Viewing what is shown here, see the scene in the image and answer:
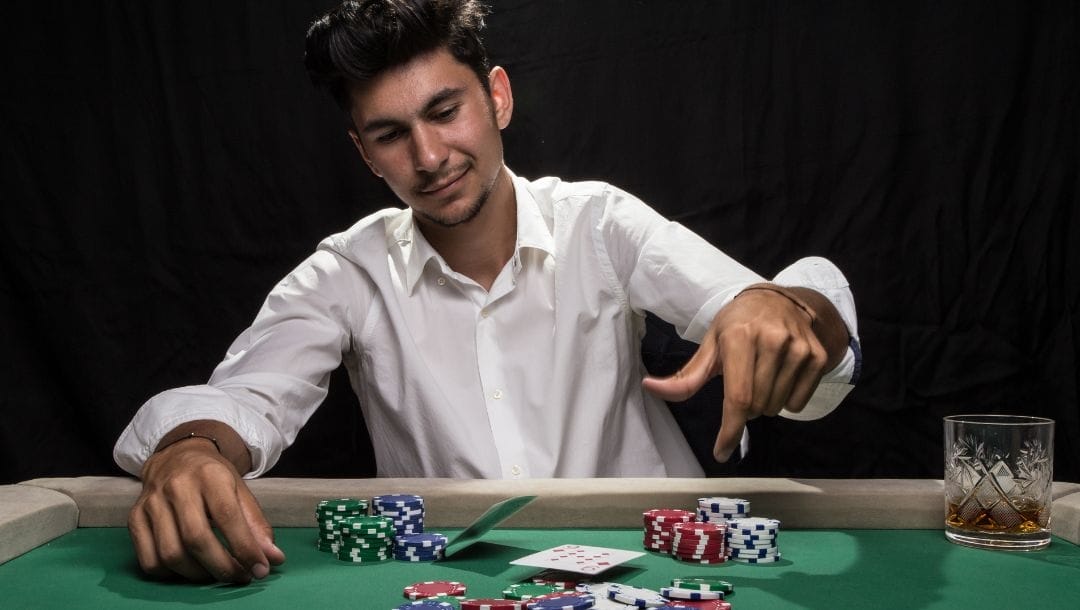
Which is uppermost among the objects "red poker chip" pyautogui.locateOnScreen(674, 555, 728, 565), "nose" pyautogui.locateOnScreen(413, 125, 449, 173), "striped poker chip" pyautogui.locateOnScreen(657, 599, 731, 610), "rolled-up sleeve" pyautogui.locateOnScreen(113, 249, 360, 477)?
"nose" pyautogui.locateOnScreen(413, 125, 449, 173)

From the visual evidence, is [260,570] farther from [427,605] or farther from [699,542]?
[699,542]

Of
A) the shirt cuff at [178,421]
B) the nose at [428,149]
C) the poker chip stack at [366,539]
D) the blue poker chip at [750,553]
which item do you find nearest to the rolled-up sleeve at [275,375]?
the shirt cuff at [178,421]

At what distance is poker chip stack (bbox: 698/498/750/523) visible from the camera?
1.63 meters

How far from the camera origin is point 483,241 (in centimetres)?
252

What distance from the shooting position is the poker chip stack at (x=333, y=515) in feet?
5.14

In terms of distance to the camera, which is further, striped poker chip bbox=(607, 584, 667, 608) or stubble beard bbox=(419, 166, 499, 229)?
stubble beard bbox=(419, 166, 499, 229)

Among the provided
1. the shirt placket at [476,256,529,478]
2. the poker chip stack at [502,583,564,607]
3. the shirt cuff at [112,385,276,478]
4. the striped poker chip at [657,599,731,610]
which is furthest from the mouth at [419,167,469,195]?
the striped poker chip at [657,599,731,610]

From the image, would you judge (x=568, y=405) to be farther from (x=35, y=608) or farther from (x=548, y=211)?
(x=35, y=608)

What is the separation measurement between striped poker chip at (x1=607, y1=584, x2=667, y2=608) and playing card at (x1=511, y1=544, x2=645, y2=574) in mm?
81

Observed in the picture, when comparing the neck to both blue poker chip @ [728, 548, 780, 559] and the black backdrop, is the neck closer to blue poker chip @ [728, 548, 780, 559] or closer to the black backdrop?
the black backdrop

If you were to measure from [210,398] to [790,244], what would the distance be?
65.3 inches

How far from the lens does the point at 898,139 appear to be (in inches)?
115

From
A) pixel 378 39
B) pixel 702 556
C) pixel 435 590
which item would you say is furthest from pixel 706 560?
pixel 378 39

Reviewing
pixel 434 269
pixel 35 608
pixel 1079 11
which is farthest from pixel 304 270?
pixel 1079 11
